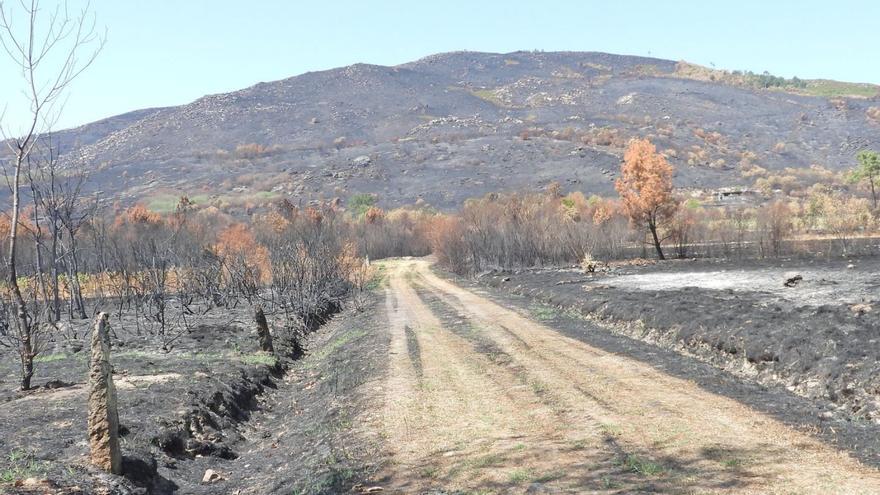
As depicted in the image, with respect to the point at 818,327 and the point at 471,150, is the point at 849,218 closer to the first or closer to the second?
the point at 818,327

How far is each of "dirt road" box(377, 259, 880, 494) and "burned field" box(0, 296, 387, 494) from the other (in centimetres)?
132

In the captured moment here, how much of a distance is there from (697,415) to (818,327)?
275 inches

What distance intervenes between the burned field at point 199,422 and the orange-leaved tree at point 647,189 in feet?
157

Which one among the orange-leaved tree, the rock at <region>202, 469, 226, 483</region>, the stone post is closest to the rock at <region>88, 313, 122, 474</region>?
the rock at <region>202, 469, 226, 483</region>

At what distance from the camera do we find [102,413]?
9.51 meters

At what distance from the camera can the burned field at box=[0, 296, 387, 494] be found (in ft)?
32.3

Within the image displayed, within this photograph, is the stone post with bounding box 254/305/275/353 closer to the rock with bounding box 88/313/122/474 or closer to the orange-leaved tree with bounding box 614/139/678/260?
the rock with bounding box 88/313/122/474

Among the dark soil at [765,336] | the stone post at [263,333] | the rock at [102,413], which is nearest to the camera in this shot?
the rock at [102,413]

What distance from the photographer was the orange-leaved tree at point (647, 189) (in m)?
64.1

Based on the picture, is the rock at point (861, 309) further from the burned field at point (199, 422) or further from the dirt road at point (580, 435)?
the burned field at point (199, 422)

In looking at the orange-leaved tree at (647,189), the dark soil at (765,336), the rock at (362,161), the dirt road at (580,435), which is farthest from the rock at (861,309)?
the rock at (362,161)

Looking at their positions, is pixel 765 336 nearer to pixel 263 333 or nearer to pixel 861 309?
pixel 861 309

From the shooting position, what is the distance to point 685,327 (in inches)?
795

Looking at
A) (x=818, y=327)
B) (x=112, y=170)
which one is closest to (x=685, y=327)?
(x=818, y=327)
